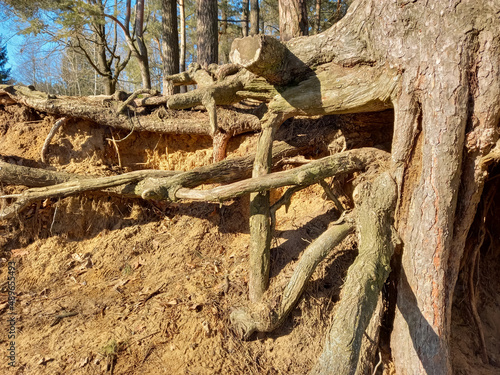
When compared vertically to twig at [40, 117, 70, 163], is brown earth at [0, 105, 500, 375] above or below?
below

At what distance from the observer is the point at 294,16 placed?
16.1 feet

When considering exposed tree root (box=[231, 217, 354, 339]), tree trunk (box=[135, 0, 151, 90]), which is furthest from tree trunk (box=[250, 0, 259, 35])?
exposed tree root (box=[231, 217, 354, 339])

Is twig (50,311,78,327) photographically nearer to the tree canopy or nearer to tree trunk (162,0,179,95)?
tree trunk (162,0,179,95)

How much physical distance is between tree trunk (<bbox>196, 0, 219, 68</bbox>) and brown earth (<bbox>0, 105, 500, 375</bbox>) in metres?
2.69

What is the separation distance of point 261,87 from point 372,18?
4.24ft

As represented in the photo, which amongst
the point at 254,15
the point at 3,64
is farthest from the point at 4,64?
the point at 254,15

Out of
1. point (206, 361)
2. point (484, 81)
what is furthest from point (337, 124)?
point (206, 361)

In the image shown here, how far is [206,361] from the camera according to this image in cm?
294

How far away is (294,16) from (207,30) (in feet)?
8.24

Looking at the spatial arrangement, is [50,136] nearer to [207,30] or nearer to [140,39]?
[207,30]

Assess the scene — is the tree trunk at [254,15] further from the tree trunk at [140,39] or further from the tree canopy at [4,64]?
the tree canopy at [4,64]

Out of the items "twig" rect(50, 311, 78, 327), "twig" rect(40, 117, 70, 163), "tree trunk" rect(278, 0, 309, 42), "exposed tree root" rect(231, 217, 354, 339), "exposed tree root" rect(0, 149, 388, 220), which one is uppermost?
"tree trunk" rect(278, 0, 309, 42)

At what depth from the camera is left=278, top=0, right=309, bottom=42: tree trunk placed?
4.91m

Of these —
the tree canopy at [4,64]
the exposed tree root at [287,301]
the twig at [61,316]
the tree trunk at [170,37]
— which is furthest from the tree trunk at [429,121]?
the tree canopy at [4,64]
